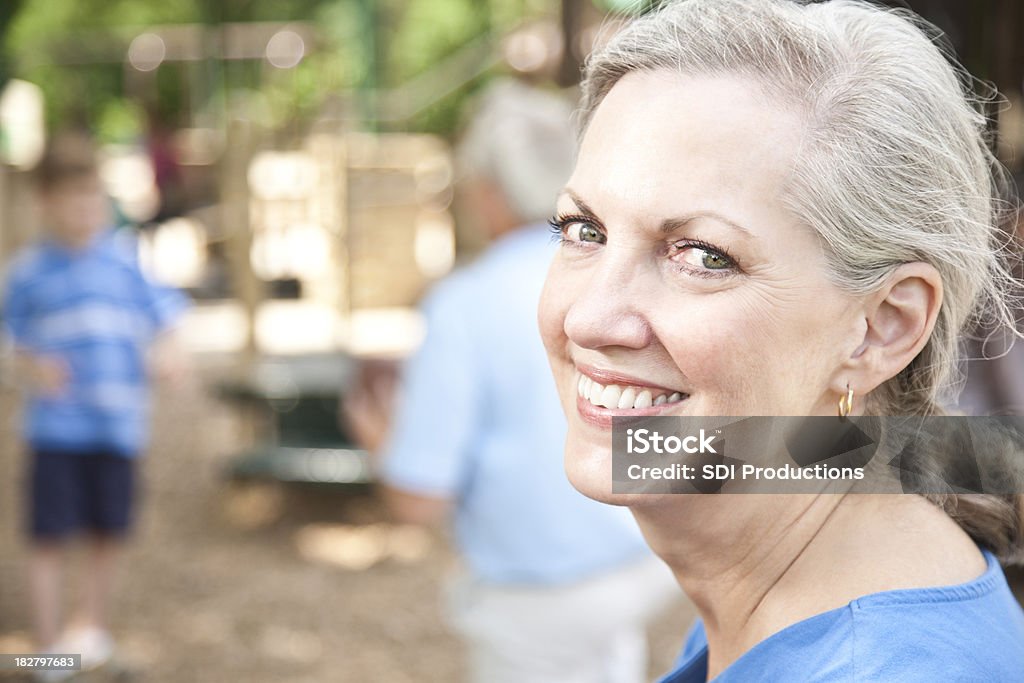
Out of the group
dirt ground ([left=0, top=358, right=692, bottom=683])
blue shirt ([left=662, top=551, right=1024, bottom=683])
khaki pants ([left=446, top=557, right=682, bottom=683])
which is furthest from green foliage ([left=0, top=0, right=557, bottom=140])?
blue shirt ([left=662, top=551, right=1024, bottom=683])

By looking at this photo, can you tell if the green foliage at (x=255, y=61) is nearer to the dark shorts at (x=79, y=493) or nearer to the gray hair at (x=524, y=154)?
the dark shorts at (x=79, y=493)

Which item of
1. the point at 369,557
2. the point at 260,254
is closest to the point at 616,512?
the point at 369,557

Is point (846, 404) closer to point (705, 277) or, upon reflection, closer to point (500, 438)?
point (705, 277)

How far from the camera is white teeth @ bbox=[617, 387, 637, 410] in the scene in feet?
3.61

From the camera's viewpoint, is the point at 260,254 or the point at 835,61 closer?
the point at 835,61

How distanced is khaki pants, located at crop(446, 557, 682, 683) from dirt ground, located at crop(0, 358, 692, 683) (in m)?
1.92

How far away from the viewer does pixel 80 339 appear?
421 cm

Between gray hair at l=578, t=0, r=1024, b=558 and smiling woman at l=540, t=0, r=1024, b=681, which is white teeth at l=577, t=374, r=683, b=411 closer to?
smiling woman at l=540, t=0, r=1024, b=681

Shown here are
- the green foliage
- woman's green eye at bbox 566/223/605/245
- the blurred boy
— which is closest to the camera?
woman's green eye at bbox 566/223/605/245

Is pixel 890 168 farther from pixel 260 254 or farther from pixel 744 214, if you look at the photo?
pixel 260 254

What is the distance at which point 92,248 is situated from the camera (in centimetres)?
429

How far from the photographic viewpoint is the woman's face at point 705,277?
1043mm

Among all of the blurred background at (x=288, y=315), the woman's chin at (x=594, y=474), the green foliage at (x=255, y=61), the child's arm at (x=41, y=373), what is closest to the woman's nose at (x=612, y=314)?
the woman's chin at (x=594, y=474)

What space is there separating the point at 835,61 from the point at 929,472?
1.53 ft
